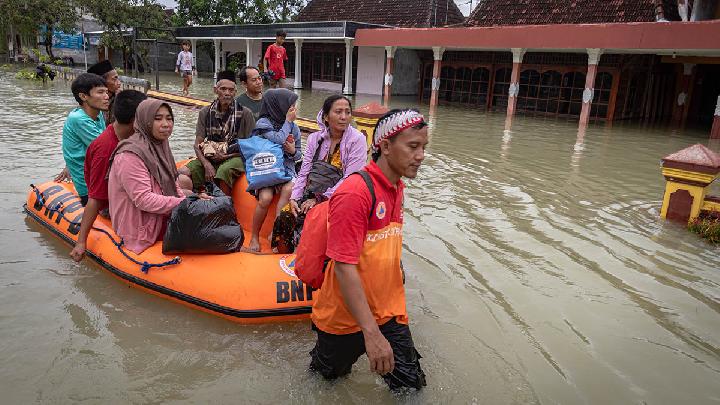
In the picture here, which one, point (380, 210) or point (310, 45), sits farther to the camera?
point (310, 45)

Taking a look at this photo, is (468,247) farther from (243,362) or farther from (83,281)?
(83,281)

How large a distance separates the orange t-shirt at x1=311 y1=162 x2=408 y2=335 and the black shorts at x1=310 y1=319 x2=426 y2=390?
5 cm

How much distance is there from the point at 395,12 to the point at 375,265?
23.4 meters

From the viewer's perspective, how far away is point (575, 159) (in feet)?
33.3

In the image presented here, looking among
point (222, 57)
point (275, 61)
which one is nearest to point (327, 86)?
point (222, 57)

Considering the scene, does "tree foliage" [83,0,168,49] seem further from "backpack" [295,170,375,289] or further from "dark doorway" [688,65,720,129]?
"backpack" [295,170,375,289]

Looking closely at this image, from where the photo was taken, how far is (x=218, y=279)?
3734 millimetres

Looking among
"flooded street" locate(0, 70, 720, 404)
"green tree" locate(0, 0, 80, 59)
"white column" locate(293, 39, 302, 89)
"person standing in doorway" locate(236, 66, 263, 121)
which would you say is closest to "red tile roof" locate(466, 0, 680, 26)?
"white column" locate(293, 39, 302, 89)

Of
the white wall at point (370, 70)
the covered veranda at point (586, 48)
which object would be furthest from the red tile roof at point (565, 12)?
the white wall at point (370, 70)

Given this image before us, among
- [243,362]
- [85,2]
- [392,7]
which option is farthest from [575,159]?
[85,2]

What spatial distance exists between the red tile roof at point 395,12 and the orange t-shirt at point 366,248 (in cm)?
2166

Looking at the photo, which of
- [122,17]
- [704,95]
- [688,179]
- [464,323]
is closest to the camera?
[464,323]

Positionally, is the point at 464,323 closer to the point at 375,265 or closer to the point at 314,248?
the point at 375,265

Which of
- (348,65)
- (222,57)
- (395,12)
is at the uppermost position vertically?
(395,12)
